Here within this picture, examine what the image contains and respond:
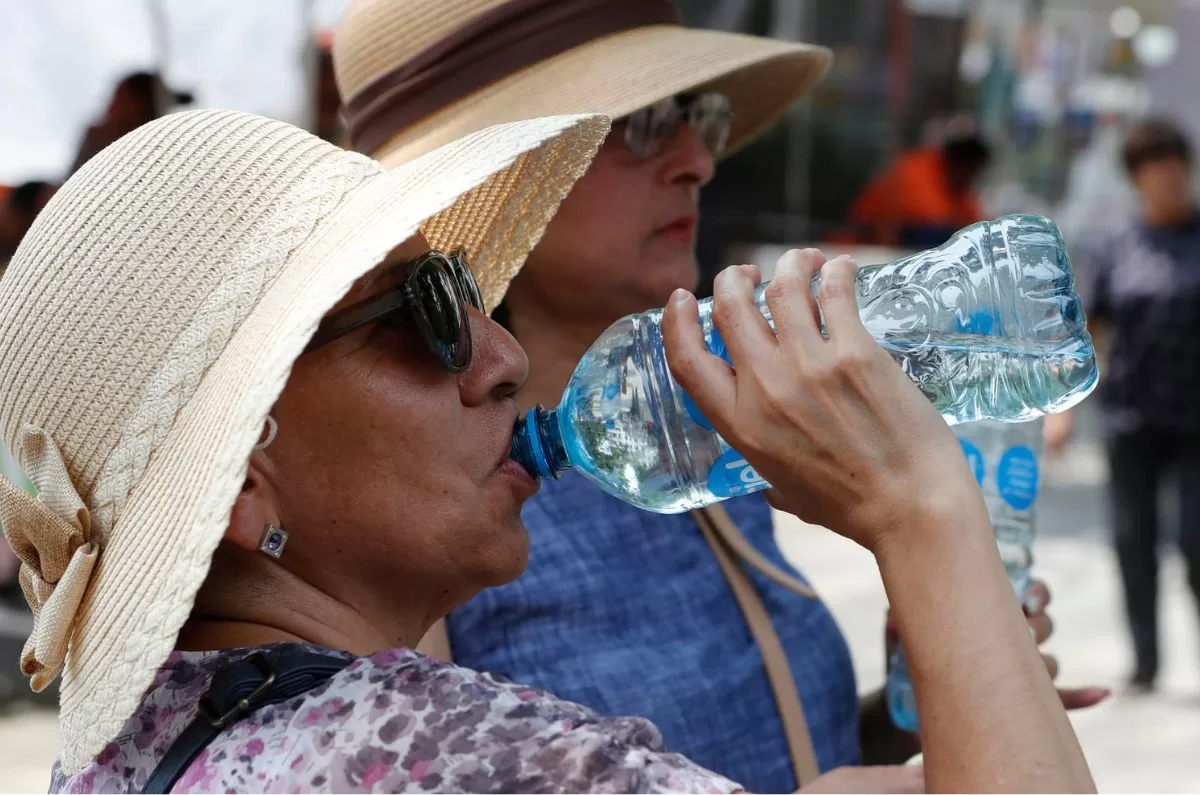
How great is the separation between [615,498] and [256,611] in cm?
82

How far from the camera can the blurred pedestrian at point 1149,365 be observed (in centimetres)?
552

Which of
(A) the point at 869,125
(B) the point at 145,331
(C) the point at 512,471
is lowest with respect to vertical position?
(A) the point at 869,125

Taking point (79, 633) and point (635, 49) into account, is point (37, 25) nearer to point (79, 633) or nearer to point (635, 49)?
point (635, 49)

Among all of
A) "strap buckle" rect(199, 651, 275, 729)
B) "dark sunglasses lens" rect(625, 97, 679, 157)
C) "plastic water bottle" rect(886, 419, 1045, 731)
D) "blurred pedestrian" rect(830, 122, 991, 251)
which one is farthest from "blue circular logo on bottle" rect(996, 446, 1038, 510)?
"blurred pedestrian" rect(830, 122, 991, 251)

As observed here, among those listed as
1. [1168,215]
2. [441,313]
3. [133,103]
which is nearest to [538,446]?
[441,313]

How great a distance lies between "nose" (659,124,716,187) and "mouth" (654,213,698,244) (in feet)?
0.21

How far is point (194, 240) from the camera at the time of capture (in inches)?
54.2

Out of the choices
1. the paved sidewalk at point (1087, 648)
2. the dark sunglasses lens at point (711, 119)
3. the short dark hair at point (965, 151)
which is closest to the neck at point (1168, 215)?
the paved sidewalk at point (1087, 648)

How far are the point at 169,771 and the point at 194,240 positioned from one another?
21.3 inches

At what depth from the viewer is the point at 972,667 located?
46.8 inches

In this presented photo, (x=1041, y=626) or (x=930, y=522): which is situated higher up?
(x=930, y=522)

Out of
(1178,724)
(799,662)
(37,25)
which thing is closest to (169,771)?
(799,662)

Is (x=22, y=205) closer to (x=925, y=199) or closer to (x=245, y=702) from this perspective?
(x=245, y=702)

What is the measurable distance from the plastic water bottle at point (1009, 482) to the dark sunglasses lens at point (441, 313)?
3.04 ft
